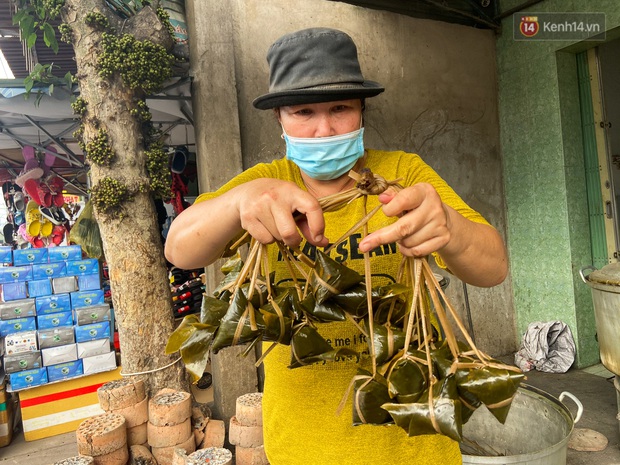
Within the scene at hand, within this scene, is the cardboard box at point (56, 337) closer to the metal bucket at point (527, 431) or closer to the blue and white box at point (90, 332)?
the blue and white box at point (90, 332)

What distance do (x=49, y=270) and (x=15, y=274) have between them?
0.26 meters

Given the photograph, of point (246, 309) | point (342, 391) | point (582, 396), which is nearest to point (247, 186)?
point (246, 309)

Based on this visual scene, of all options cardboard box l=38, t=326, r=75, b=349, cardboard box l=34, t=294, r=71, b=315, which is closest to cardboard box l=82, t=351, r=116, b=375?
cardboard box l=38, t=326, r=75, b=349

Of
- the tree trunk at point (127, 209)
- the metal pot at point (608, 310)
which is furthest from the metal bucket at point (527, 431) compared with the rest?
the tree trunk at point (127, 209)

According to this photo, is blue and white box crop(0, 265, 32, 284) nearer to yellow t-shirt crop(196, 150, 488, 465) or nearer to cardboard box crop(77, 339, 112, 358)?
cardboard box crop(77, 339, 112, 358)

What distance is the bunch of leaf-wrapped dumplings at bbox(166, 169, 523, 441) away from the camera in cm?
69

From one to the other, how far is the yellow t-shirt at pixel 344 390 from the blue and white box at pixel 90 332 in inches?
121

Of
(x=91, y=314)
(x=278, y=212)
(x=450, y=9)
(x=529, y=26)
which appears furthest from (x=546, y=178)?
(x=91, y=314)

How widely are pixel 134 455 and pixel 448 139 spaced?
12.4 feet

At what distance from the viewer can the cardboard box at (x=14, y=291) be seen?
3624 mm

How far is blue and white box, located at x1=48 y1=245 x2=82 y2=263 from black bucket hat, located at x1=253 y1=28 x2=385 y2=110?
11.3 ft

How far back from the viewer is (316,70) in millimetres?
994

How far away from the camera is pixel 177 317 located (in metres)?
4.46

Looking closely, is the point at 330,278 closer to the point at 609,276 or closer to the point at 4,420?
the point at 609,276
